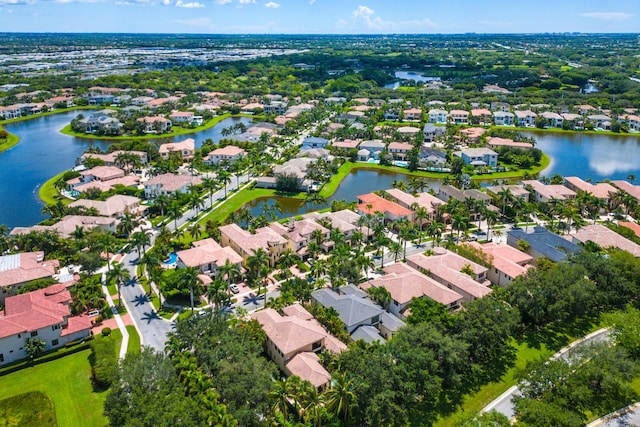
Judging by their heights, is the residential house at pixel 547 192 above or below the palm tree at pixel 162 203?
below

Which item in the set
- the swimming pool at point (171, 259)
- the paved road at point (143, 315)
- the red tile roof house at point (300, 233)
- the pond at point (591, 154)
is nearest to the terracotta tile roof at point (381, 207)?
the red tile roof house at point (300, 233)

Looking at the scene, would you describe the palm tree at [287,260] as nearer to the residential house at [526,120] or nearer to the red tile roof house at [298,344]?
the red tile roof house at [298,344]

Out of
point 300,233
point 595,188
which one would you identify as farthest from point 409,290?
point 595,188

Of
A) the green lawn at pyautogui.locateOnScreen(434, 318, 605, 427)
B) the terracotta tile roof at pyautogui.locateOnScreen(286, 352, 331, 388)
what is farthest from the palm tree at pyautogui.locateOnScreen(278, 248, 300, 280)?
the green lawn at pyautogui.locateOnScreen(434, 318, 605, 427)

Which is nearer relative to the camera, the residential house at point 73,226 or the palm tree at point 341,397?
the palm tree at point 341,397

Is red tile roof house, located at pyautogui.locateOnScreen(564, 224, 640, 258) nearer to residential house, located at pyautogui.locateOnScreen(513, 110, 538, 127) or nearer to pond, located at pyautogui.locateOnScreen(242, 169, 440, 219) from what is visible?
pond, located at pyautogui.locateOnScreen(242, 169, 440, 219)

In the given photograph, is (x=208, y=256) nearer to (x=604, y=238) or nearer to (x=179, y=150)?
(x=604, y=238)

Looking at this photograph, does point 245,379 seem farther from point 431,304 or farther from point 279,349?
point 431,304
